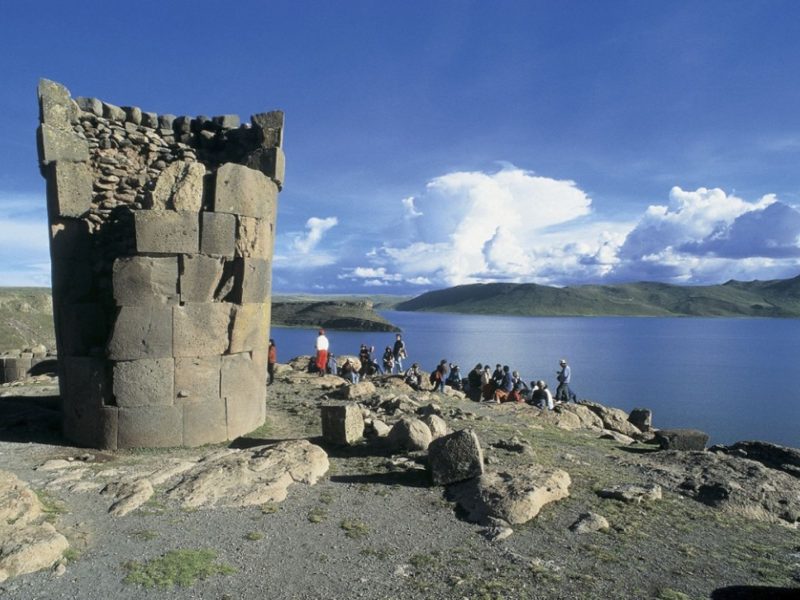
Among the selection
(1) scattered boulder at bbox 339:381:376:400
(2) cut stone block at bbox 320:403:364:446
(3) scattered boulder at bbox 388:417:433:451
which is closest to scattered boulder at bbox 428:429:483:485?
(3) scattered boulder at bbox 388:417:433:451

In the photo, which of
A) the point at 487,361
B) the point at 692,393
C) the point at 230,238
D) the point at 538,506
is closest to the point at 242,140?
the point at 230,238

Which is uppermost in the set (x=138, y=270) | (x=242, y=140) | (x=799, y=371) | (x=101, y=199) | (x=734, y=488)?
(x=242, y=140)

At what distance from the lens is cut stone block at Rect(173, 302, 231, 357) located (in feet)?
32.1

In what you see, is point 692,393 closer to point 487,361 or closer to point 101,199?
point 487,361

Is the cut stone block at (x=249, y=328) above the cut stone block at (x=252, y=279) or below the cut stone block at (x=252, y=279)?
below

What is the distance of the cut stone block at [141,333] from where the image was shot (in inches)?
372

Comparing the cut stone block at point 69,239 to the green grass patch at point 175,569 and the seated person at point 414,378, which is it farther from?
the seated person at point 414,378

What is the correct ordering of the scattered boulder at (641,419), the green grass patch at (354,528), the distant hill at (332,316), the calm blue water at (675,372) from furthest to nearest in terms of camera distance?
the distant hill at (332,316) < the calm blue water at (675,372) < the scattered boulder at (641,419) < the green grass patch at (354,528)

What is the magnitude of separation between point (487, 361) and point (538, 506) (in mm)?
50200

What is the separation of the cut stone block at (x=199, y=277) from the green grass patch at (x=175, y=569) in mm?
5124

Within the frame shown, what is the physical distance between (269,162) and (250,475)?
6417mm

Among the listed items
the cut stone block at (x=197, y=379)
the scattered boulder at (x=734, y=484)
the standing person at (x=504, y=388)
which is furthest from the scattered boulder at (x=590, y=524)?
the standing person at (x=504, y=388)

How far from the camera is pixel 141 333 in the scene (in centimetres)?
951

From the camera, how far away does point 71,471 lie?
816 centimetres
